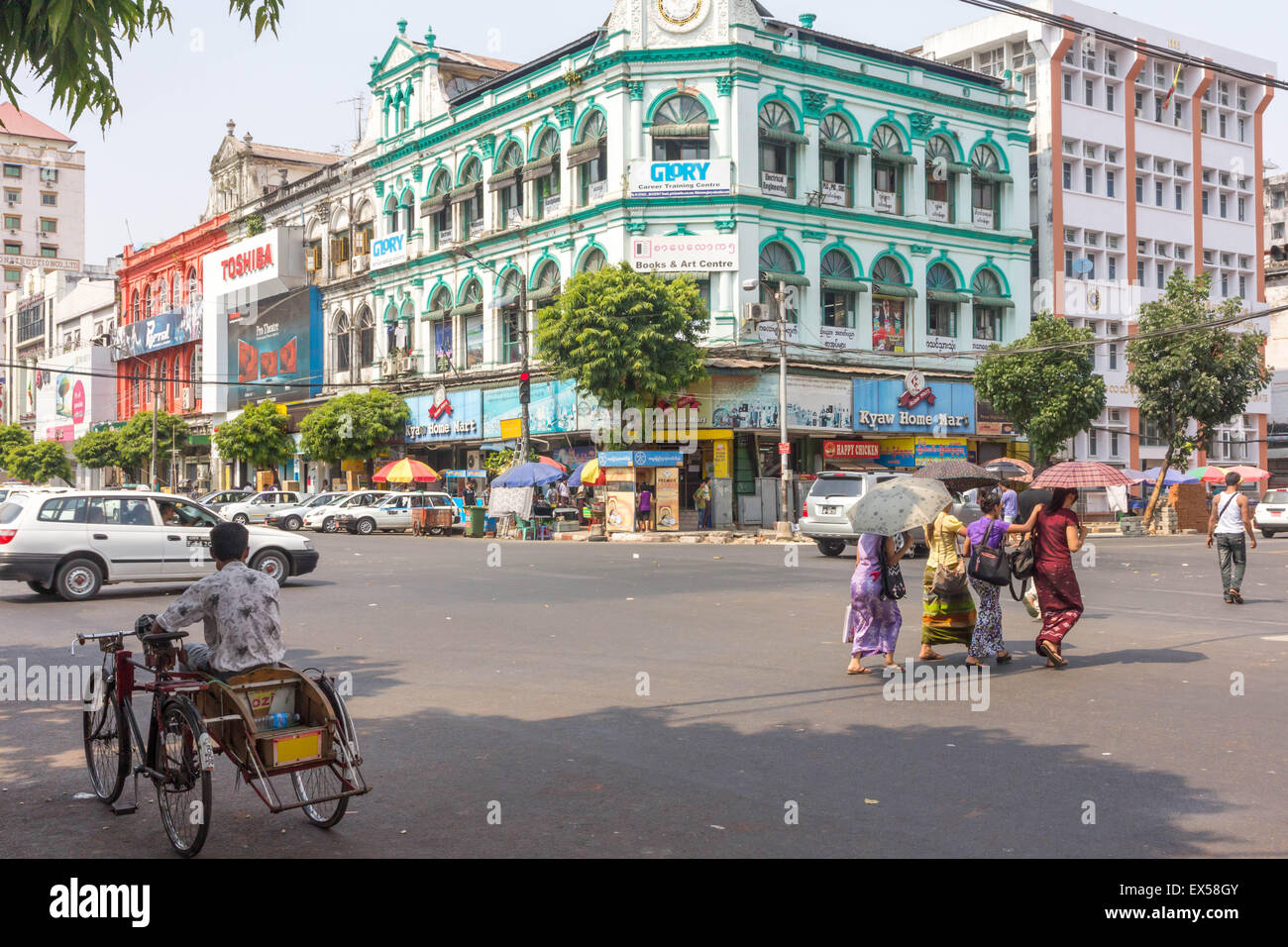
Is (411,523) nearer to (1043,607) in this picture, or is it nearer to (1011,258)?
(1011,258)

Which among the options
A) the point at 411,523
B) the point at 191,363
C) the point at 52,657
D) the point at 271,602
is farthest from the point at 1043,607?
the point at 191,363

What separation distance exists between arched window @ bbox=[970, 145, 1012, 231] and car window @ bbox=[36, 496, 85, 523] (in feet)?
115

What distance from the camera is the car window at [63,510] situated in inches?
666

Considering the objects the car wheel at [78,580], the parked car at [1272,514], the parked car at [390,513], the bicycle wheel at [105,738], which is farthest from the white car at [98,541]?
the parked car at [1272,514]

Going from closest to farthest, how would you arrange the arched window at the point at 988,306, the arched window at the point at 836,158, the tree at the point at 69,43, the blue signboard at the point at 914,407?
the tree at the point at 69,43
the blue signboard at the point at 914,407
the arched window at the point at 836,158
the arched window at the point at 988,306

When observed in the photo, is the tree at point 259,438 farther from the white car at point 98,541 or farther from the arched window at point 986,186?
the white car at point 98,541

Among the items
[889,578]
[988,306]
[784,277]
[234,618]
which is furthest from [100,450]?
[234,618]

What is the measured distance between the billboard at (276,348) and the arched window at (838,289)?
24212 millimetres

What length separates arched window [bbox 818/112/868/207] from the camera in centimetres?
4028

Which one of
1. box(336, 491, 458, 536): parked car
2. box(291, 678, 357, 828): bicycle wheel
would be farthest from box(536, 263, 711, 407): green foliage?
box(291, 678, 357, 828): bicycle wheel

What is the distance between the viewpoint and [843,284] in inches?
1582

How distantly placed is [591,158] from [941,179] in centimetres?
1337

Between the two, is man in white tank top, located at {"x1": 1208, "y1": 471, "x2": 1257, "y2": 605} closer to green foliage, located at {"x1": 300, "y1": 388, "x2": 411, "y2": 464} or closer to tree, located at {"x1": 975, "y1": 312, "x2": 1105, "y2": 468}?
tree, located at {"x1": 975, "y1": 312, "x2": 1105, "y2": 468}
